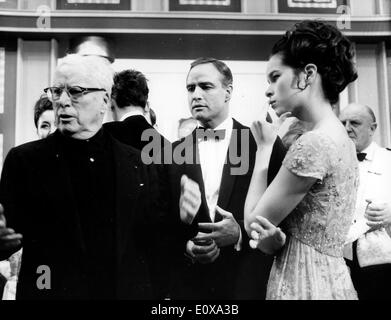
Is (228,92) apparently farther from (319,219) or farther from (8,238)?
(8,238)

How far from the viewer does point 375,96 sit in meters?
2.24

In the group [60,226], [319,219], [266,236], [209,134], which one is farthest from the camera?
[209,134]

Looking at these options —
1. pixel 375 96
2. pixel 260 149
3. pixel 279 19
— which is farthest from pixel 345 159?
pixel 279 19

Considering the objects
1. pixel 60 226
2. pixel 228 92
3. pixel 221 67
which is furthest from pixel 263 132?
pixel 60 226

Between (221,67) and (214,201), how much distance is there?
1.77 ft

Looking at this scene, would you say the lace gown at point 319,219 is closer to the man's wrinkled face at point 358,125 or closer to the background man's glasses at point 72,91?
the man's wrinkled face at point 358,125

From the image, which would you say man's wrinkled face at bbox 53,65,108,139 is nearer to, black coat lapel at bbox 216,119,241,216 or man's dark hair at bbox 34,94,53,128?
man's dark hair at bbox 34,94,53,128

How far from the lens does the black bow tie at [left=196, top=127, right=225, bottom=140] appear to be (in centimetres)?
212

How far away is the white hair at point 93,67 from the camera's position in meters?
2.09

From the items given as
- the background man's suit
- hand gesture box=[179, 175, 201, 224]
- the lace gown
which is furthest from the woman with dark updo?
the background man's suit

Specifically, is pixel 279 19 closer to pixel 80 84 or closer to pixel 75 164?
pixel 80 84

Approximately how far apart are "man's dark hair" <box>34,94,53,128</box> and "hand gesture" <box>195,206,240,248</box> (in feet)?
2.46

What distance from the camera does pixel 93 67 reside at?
6.88ft
